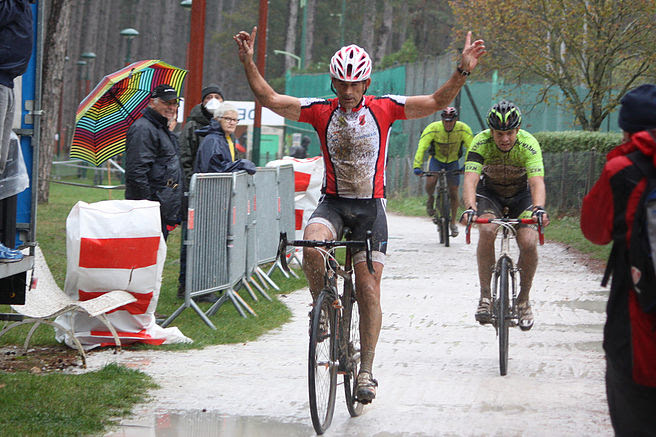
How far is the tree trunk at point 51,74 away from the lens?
22.6m

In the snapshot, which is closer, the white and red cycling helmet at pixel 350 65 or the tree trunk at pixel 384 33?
the white and red cycling helmet at pixel 350 65

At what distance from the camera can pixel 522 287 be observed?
8.21 meters

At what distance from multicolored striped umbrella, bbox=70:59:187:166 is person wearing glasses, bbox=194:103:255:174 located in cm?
55

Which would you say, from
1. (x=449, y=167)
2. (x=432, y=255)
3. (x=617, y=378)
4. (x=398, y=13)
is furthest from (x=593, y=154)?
(x=398, y=13)

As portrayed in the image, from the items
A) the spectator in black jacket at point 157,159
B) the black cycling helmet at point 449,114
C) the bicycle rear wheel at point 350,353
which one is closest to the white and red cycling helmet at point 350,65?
the bicycle rear wheel at point 350,353

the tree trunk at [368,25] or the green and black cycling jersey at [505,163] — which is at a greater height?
the tree trunk at [368,25]

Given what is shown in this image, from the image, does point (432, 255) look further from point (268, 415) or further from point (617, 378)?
point (617, 378)

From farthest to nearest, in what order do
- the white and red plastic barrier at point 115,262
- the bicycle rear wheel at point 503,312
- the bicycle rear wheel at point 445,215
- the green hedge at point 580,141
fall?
1. the green hedge at point 580,141
2. the bicycle rear wheel at point 445,215
3. the white and red plastic barrier at point 115,262
4. the bicycle rear wheel at point 503,312

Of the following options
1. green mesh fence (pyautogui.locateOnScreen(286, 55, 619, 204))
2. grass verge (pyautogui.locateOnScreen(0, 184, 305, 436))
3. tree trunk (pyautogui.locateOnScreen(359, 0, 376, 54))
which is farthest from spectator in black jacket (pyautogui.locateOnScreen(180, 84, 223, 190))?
tree trunk (pyautogui.locateOnScreen(359, 0, 376, 54))

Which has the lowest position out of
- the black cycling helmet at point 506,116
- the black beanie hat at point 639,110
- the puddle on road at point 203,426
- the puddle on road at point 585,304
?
the puddle on road at point 203,426

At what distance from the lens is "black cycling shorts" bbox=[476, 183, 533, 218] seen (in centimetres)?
852

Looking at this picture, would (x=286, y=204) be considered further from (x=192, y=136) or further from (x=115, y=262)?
(x=115, y=262)

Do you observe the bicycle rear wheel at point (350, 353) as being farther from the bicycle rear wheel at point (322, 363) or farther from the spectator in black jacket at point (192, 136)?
the spectator in black jacket at point (192, 136)

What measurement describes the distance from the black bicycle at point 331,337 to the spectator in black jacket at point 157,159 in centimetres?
339
